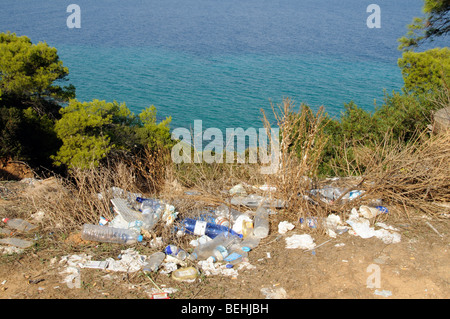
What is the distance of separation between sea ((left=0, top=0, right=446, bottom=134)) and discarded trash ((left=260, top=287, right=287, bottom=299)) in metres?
13.6

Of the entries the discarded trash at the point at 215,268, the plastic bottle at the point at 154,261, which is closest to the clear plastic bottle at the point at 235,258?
the discarded trash at the point at 215,268

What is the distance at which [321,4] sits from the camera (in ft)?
254

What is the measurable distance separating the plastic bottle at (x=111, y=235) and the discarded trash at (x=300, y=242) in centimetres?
150

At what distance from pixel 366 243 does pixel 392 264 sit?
402 mm

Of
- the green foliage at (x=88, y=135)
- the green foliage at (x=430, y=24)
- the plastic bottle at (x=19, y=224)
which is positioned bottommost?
the green foliage at (x=88, y=135)

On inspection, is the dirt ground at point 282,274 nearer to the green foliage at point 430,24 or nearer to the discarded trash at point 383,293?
the discarded trash at point 383,293

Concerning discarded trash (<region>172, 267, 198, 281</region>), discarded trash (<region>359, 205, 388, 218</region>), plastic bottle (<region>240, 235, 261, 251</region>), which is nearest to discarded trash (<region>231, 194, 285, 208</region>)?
plastic bottle (<region>240, 235, 261, 251</region>)

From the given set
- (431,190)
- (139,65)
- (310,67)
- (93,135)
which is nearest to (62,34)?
(139,65)

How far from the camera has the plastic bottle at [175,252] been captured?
3.70m

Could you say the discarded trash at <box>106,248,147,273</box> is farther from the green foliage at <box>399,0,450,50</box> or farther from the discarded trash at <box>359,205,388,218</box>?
the green foliage at <box>399,0,450,50</box>

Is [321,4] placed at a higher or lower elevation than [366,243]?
higher

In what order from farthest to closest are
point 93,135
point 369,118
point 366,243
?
point 93,135
point 369,118
point 366,243
